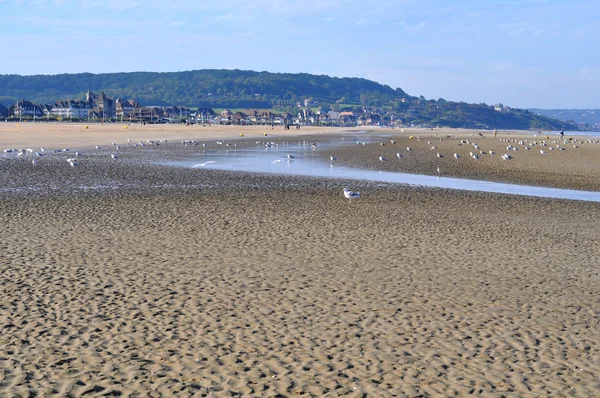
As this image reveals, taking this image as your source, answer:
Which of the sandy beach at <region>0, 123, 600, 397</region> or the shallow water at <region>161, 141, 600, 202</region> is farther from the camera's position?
the shallow water at <region>161, 141, 600, 202</region>

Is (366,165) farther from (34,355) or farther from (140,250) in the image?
(34,355)

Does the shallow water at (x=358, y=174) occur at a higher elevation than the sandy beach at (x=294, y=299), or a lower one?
higher

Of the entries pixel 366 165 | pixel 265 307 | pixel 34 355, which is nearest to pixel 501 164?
pixel 366 165

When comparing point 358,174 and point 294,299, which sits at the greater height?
point 358,174

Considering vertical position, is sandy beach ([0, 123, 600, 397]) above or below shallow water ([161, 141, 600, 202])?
below

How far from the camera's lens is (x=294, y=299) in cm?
960

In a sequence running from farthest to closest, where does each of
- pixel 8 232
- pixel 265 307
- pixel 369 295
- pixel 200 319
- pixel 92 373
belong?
pixel 8 232 → pixel 369 295 → pixel 265 307 → pixel 200 319 → pixel 92 373

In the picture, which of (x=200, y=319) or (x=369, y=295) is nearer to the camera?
(x=200, y=319)

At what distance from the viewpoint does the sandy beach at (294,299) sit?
21.8 feet

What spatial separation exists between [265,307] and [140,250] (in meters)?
4.69

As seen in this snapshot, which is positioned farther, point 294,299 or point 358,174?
point 358,174

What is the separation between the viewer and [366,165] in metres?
38.8

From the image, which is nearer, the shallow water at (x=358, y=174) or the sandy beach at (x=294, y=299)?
the sandy beach at (x=294, y=299)

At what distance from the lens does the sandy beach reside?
665 cm
